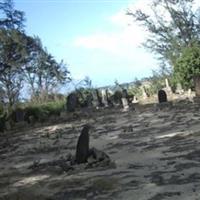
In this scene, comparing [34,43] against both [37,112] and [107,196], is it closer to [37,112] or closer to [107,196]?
[37,112]

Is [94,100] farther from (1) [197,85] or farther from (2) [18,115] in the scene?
(1) [197,85]

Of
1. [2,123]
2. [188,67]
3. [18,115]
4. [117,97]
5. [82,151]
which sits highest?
[188,67]

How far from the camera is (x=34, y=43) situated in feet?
174

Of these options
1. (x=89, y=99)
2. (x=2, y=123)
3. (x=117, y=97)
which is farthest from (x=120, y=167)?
(x=117, y=97)

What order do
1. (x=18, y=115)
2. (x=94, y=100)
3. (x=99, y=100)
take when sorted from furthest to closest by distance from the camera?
(x=94, y=100), (x=99, y=100), (x=18, y=115)

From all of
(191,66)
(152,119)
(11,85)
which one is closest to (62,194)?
(152,119)

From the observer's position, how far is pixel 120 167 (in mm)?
12055

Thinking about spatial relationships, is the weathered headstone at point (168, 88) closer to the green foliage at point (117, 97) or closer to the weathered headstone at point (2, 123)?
the green foliage at point (117, 97)

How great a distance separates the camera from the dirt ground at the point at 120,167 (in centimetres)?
971

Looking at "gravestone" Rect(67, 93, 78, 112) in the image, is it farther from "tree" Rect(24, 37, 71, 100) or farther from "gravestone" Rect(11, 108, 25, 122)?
"tree" Rect(24, 37, 71, 100)

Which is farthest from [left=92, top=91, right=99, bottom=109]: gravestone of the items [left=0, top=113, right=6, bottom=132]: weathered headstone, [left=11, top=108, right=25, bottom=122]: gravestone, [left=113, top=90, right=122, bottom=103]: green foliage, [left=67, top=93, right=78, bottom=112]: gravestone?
[left=0, top=113, right=6, bottom=132]: weathered headstone

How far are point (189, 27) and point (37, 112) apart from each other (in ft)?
70.0

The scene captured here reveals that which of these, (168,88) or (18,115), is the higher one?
(168,88)

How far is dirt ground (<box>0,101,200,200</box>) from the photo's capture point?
9711 mm
